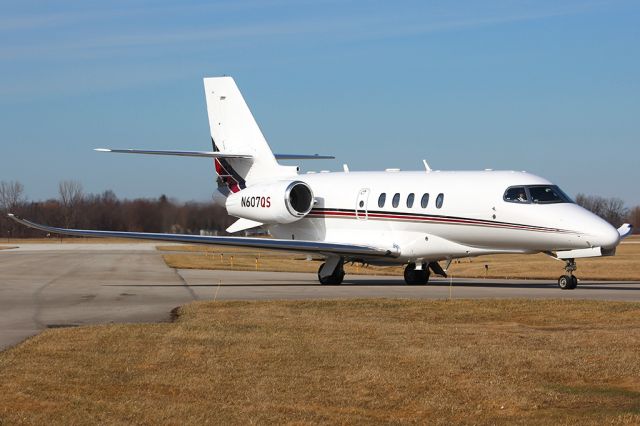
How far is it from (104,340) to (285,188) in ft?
51.8

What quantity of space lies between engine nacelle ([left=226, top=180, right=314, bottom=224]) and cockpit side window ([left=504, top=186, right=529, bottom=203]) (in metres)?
6.85

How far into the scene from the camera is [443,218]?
85.3 ft

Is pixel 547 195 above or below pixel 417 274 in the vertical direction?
above

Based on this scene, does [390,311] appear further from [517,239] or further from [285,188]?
[285,188]

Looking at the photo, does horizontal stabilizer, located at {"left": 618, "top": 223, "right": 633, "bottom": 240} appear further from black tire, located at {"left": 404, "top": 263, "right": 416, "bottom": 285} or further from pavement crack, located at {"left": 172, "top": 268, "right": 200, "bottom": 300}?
pavement crack, located at {"left": 172, "top": 268, "right": 200, "bottom": 300}

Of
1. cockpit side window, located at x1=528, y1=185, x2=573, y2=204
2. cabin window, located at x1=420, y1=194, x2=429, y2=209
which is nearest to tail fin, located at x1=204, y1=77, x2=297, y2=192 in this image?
cabin window, located at x1=420, y1=194, x2=429, y2=209

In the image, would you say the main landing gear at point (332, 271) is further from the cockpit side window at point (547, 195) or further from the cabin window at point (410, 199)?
the cockpit side window at point (547, 195)

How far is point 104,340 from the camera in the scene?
13.9 m

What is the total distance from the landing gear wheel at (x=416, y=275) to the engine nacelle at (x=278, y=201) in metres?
3.52

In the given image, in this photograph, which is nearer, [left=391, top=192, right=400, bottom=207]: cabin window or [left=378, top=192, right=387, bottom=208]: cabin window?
[left=391, top=192, right=400, bottom=207]: cabin window

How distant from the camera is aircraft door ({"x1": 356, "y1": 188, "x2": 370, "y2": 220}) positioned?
28.4 m

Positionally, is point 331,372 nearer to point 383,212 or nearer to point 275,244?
point 275,244

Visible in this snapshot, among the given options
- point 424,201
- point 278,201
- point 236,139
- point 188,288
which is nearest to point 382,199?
point 424,201

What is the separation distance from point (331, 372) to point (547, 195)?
14.6 metres
